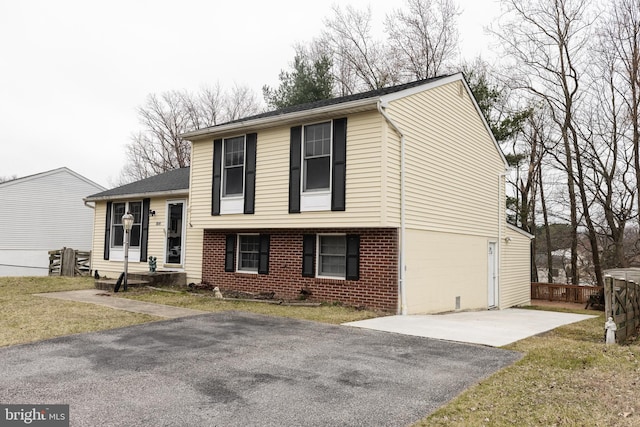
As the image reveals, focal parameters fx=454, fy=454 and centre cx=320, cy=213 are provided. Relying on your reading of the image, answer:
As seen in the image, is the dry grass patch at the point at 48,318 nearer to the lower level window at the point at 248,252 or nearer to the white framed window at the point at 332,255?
the lower level window at the point at 248,252

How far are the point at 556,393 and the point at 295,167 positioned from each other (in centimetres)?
858

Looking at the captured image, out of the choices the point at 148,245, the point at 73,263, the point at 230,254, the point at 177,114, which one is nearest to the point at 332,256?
the point at 230,254

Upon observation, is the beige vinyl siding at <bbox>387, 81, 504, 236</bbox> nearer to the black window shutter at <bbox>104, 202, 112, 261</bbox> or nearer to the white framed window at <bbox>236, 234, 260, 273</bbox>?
the white framed window at <bbox>236, 234, 260, 273</bbox>

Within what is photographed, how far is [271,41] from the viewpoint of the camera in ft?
106

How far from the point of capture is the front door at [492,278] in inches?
640

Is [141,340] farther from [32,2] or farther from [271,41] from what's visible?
[271,41]

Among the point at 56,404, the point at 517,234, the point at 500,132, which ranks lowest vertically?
the point at 56,404

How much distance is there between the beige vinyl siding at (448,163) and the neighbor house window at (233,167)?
4.86 metres

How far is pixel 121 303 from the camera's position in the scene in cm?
1144

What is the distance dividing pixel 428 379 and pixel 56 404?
13.1 ft

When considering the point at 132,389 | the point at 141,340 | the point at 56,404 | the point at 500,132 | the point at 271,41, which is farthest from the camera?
the point at 271,41

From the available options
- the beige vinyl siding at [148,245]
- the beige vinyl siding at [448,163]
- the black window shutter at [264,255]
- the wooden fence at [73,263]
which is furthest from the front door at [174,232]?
the beige vinyl siding at [448,163]

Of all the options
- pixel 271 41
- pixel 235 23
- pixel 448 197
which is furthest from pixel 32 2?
pixel 271 41

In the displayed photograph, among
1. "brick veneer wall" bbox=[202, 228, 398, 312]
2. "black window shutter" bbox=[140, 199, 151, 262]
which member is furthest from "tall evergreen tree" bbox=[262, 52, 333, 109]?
"brick veneer wall" bbox=[202, 228, 398, 312]
